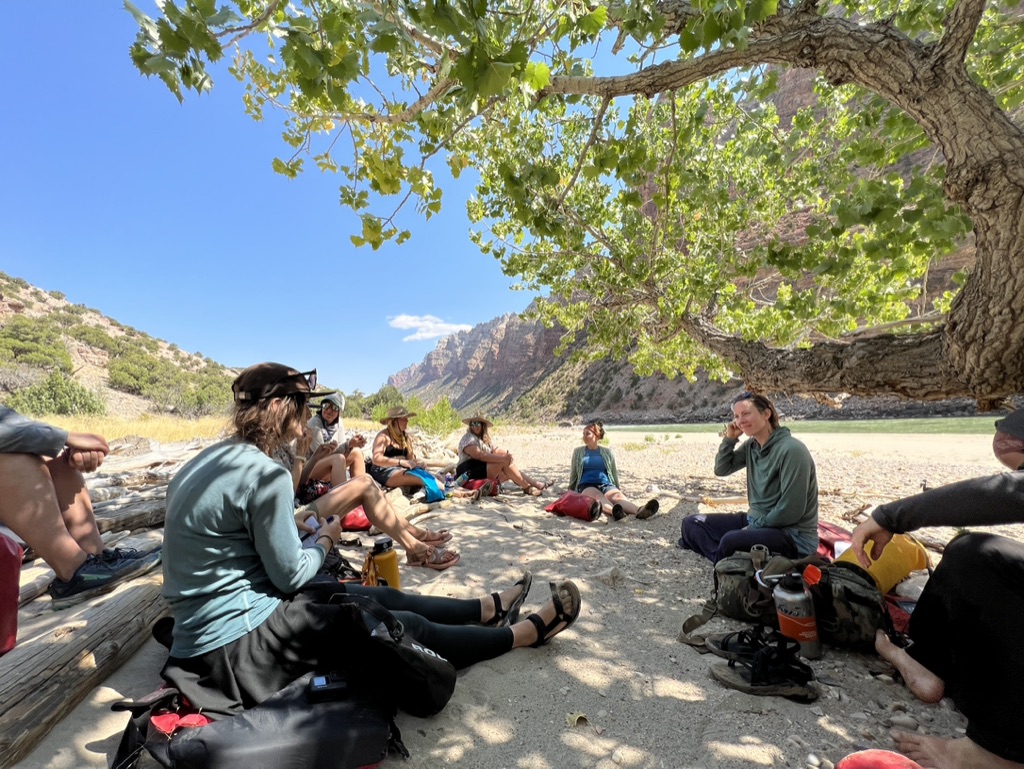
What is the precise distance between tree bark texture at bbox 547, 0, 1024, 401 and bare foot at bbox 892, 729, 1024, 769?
167 cm

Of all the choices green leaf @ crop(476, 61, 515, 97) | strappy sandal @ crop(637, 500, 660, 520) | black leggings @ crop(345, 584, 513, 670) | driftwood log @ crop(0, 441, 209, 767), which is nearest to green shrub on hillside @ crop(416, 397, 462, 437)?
→ strappy sandal @ crop(637, 500, 660, 520)

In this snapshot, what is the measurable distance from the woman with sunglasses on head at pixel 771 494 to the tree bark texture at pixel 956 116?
40.5 inches

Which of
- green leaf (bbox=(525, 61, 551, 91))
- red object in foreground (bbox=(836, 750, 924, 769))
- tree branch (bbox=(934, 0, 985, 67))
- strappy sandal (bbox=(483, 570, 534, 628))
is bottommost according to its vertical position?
red object in foreground (bbox=(836, 750, 924, 769))

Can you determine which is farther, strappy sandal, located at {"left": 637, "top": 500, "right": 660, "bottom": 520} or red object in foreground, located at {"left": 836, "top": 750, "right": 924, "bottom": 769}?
strappy sandal, located at {"left": 637, "top": 500, "right": 660, "bottom": 520}

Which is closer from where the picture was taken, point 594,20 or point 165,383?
point 594,20

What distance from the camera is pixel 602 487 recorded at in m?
5.51

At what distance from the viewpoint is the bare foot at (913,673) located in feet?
6.41

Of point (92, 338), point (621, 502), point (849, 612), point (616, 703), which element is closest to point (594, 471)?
point (621, 502)

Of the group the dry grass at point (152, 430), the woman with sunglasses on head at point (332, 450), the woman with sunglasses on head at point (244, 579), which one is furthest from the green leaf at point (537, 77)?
the dry grass at point (152, 430)

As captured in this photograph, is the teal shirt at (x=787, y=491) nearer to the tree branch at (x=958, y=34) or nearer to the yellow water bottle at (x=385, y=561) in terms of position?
the tree branch at (x=958, y=34)

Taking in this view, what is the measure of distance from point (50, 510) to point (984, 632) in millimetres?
4531

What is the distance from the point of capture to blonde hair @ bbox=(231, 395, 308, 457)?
188cm

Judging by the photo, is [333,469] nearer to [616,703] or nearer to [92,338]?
[616,703]

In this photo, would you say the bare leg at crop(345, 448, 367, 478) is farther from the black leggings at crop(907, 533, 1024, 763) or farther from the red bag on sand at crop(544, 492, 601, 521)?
the black leggings at crop(907, 533, 1024, 763)
